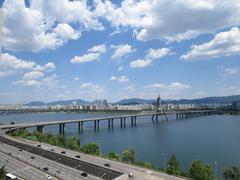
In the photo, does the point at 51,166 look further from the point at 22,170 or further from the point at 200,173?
the point at 200,173

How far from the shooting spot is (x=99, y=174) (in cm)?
3098

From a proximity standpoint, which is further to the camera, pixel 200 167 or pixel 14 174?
pixel 200 167

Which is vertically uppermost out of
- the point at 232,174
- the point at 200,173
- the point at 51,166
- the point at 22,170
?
the point at 51,166

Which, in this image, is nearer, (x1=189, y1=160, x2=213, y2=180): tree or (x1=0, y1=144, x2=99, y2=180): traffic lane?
(x1=0, y1=144, x2=99, y2=180): traffic lane

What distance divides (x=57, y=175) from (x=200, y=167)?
1760cm

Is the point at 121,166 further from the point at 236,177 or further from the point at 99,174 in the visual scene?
the point at 236,177

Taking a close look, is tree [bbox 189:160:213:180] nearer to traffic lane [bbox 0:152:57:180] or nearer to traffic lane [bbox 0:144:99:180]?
traffic lane [bbox 0:144:99:180]

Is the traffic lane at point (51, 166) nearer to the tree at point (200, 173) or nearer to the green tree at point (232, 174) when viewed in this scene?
the tree at point (200, 173)

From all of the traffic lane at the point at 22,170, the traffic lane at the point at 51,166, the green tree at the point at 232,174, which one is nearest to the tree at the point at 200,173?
the green tree at the point at 232,174

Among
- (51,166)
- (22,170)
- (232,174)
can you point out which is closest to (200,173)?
(232,174)

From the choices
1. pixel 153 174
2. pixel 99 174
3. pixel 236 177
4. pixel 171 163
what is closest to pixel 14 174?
pixel 99 174

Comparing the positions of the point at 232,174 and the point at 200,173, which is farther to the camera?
the point at 232,174

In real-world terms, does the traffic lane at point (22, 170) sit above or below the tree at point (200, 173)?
above

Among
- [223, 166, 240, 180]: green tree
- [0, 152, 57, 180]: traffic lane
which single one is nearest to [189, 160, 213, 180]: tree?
[223, 166, 240, 180]: green tree
